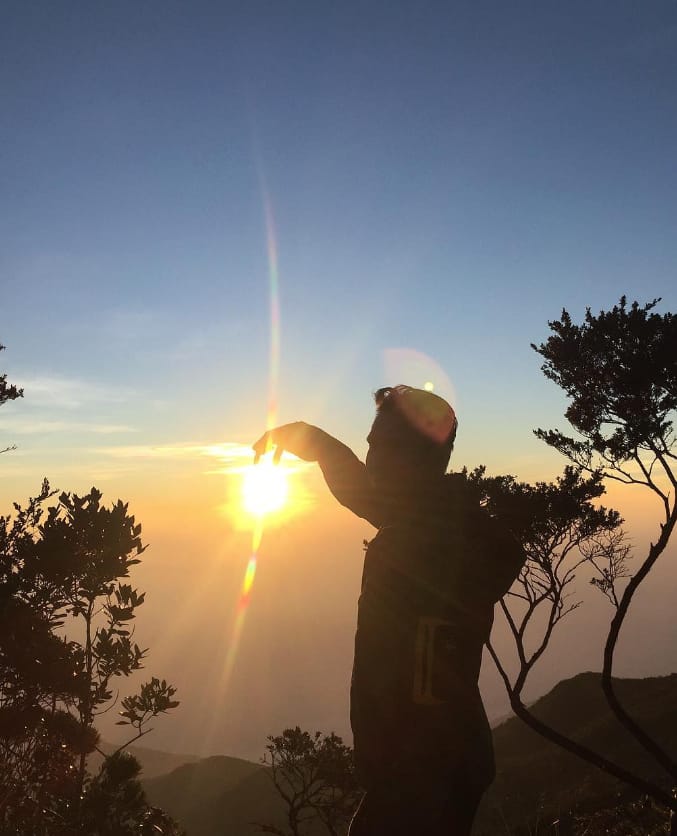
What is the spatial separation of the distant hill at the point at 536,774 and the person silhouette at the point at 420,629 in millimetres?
21798

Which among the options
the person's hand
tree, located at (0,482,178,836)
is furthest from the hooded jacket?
tree, located at (0,482,178,836)

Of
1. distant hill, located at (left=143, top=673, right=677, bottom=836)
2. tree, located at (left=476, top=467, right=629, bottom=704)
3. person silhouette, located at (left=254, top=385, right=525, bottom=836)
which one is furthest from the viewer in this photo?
distant hill, located at (left=143, top=673, right=677, bottom=836)

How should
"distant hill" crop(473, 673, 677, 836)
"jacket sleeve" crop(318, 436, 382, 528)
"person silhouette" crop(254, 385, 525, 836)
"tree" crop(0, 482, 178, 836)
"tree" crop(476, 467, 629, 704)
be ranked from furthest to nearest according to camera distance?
"distant hill" crop(473, 673, 677, 836), "tree" crop(476, 467, 629, 704), "tree" crop(0, 482, 178, 836), "jacket sleeve" crop(318, 436, 382, 528), "person silhouette" crop(254, 385, 525, 836)

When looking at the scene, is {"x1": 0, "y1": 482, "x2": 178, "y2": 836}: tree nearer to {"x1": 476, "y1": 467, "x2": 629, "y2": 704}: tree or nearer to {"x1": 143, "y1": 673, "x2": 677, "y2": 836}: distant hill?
{"x1": 476, "y1": 467, "x2": 629, "y2": 704}: tree

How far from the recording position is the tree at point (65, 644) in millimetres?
9180

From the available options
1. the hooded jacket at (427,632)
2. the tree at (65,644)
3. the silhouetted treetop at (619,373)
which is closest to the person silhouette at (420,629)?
the hooded jacket at (427,632)

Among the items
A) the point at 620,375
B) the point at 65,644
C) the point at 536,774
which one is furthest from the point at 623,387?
the point at 536,774

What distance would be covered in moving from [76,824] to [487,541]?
283 inches

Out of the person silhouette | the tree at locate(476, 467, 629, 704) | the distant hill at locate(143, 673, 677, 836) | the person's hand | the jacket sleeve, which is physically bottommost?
the distant hill at locate(143, 673, 677, 836)

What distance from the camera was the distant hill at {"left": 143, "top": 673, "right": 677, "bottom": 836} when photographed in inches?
1036

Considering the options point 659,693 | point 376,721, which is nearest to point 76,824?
point 376,721

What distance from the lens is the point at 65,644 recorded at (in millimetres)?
10164

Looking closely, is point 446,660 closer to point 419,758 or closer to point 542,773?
point 419,758

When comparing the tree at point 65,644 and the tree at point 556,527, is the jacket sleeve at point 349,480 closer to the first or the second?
the tree at point 65,644
